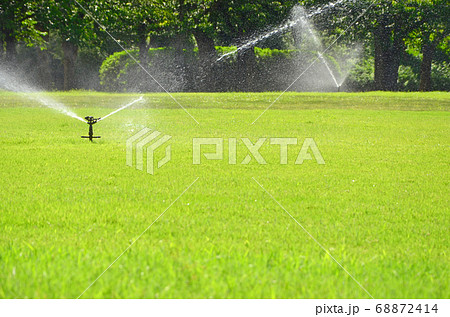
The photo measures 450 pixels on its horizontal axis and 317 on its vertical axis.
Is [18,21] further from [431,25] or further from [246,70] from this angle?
[431,25]

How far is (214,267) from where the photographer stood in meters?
3.12

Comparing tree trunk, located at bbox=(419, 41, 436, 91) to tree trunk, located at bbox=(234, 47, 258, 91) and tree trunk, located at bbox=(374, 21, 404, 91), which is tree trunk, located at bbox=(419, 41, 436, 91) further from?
tree trunk, located at bbox=(234, 47, 258, 91)

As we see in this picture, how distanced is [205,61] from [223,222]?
89.9ft

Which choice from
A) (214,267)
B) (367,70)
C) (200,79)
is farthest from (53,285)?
(367,70)

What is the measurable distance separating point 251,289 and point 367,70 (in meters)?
39.9

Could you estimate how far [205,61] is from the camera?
31.2m

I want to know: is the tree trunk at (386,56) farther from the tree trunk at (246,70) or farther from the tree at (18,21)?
the tree at (18,21)

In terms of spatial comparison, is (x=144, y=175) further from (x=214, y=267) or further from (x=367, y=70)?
(x=367, y=70)

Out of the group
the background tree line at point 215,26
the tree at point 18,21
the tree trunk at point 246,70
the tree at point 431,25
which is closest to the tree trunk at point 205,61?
the background tree line at point 215,26

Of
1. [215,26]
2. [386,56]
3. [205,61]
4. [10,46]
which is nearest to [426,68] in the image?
[386,56]

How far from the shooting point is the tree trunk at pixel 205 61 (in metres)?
31.1

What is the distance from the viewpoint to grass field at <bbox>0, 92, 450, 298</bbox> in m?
2.93

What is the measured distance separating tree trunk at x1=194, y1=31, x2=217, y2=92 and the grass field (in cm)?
2037

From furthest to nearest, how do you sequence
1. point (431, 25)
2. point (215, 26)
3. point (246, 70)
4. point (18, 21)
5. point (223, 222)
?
point (246, 70) → point (215, 26) → point (431, 25) → point (18, 21) → point (223, 222)
